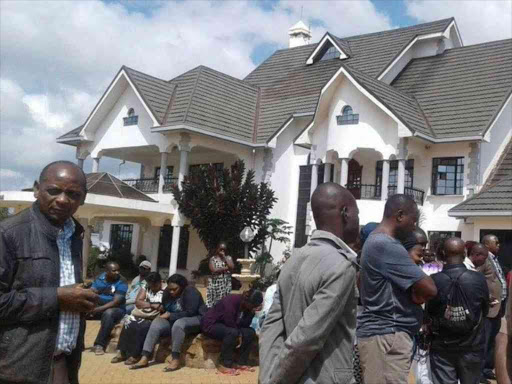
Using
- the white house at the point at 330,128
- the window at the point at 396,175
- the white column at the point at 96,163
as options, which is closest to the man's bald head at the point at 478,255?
the white house at the point at 330,128

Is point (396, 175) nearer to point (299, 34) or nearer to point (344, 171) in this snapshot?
point (344, 171)

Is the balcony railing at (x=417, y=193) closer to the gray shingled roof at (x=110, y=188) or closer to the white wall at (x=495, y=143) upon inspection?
the white wall at (x=495, y=143)

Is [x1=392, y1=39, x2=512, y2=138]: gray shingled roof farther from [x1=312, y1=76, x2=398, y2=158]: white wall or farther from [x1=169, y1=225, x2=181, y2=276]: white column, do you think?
[x1=169, y1=225, x2=181, y2=276]: white column

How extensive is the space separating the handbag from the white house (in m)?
11.3

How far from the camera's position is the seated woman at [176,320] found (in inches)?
367

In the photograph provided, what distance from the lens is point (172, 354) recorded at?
30.5ft

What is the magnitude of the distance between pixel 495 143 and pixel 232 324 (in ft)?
50.7

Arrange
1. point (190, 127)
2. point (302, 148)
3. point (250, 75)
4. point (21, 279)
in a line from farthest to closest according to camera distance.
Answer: point (250, 75) < point (302, 148) < point (190, 127) < point (21, 279)

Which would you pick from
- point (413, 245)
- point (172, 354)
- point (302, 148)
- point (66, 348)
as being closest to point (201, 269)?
point (302, 148)

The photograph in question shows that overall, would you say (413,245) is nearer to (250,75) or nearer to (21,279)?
(21,279)

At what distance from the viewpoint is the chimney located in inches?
1320

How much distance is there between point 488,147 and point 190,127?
1034 centimetres

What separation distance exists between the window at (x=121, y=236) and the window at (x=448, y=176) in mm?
14855

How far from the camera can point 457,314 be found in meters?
5.16
